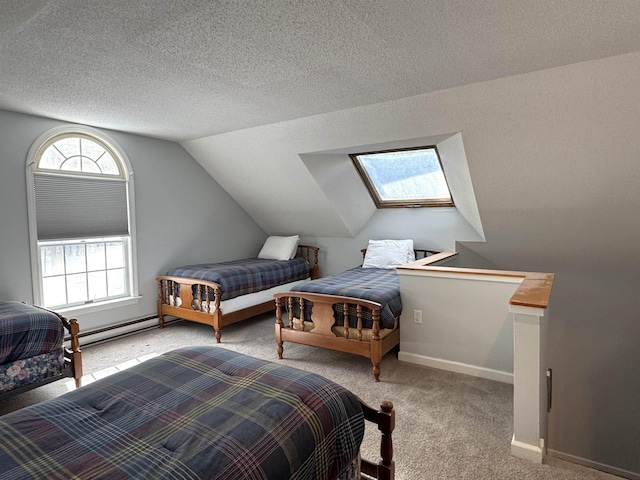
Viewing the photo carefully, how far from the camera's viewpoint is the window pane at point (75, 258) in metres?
3.75

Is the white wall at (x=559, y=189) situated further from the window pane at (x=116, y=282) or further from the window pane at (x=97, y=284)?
the window pane at (x=97, y=284)

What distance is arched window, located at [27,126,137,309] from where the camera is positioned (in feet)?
11.4

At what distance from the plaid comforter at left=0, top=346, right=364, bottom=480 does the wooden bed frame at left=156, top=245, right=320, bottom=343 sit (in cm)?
238

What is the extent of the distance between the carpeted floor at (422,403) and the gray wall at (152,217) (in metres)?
0.71

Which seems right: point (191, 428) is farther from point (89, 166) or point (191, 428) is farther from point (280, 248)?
point (280, 248)

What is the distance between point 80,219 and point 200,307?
1.47m

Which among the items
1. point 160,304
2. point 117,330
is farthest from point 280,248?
point 117,330

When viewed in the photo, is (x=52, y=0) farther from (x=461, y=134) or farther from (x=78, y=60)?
(x=461, y=134)

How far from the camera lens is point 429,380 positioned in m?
2.91

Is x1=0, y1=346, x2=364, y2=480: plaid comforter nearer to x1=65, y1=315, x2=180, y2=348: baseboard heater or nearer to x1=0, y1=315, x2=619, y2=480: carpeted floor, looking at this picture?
x1=0, y1=315, x2=619, y2=480: carpeted floor

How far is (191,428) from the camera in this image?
114 centimetres

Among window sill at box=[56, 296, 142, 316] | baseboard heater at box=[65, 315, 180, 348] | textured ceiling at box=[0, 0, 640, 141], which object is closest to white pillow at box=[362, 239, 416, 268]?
textured ceiling at box=[0, 0, 640, 141]

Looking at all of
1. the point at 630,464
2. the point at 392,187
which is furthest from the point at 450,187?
the point at 630,464

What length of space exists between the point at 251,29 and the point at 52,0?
0.86 metres
